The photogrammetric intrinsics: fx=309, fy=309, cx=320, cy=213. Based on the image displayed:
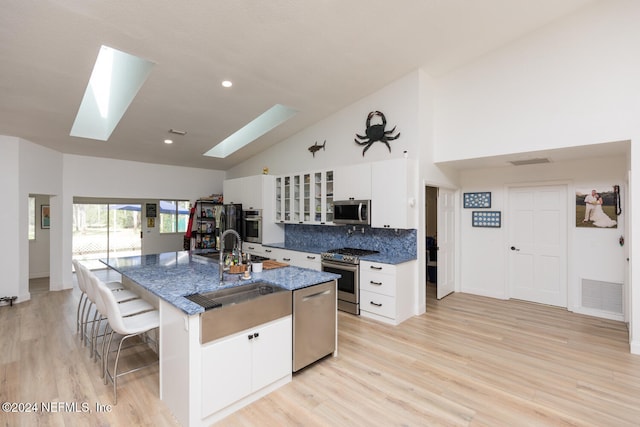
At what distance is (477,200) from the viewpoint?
5422mm

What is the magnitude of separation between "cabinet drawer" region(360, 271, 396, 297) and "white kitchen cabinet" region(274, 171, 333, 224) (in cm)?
122

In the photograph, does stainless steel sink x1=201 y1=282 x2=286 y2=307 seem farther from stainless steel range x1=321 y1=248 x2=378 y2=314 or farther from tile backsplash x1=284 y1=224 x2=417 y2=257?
tile backsplash x1=284 y1=224 x2=417 y2=257

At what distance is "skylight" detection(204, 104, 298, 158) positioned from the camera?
5.61 m

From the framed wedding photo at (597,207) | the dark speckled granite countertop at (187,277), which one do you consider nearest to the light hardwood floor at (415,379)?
the dark speckled granite countertop at (187,277)

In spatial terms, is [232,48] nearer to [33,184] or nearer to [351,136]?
[351,136]

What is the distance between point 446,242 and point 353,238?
1.60 metres

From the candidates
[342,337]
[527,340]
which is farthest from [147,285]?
[527,340]

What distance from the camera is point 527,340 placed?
354cm

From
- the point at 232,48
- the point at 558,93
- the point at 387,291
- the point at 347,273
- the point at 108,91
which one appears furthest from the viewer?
the point at 108,91

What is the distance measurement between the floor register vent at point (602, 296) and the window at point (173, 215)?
837 cm

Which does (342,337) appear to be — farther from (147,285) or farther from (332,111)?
(332,111)

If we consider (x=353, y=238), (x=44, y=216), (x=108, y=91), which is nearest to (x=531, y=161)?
(x=353, y=238)

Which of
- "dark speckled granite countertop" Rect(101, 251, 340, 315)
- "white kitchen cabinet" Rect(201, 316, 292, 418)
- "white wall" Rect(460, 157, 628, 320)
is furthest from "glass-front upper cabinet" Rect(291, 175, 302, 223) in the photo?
"white kitchen cabinet" Rect(201, 316, 292, 418)

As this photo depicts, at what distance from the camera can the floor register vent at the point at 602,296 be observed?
415 centimetres
